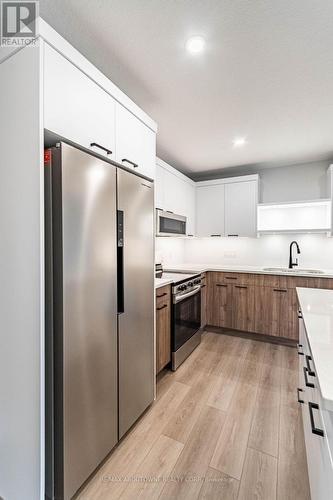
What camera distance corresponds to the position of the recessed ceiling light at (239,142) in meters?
2.86

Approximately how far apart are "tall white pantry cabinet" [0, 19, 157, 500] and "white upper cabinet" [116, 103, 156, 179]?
0.28 m

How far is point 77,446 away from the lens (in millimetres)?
1232

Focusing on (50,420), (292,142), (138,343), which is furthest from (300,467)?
(292,142)

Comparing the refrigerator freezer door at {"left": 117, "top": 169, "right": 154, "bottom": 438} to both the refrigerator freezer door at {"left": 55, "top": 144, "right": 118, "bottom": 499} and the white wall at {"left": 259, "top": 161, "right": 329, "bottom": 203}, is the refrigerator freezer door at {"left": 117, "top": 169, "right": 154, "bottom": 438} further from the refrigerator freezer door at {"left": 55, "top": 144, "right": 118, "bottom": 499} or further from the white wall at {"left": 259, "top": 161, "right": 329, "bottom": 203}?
the white wall at {"left": 259, "top": 161, "right": 329, "bottom": 203}

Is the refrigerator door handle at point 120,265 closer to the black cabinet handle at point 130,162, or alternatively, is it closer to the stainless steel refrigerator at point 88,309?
the stainless steel refrigerator at point 88,309

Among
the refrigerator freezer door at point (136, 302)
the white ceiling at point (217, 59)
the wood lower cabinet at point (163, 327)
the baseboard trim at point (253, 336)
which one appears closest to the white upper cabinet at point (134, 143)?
the refrigerator freezer door at point (136, 302)

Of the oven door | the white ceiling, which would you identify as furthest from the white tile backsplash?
the white ceiling

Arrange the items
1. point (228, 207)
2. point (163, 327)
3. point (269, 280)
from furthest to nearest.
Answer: point (228, 207) → point (269, 280) → point (163, 327)

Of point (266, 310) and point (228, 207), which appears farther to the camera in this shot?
point (228, 207)

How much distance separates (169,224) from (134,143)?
4.63 ft

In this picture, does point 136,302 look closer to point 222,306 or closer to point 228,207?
point 222,306

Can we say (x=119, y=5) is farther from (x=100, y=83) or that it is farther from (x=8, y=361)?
(x=8, y=361)

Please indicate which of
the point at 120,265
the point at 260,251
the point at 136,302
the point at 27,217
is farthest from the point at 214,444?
the point at 260,251

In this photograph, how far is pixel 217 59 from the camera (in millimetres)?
1578
